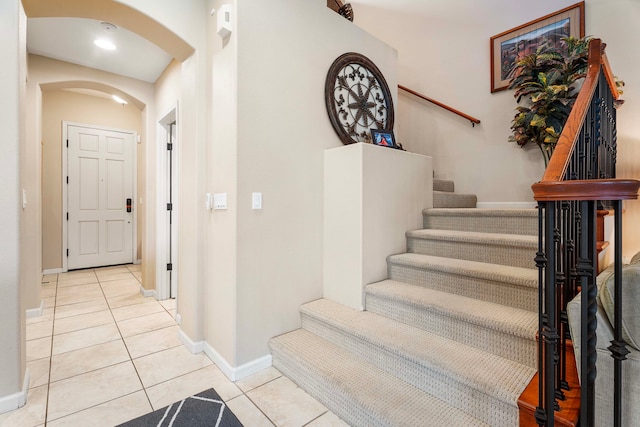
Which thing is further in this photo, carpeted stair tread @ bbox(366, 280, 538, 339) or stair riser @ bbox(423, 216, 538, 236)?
stair riser @ bbox(423, 216, 538, 236)

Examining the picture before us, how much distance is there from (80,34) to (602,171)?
4.49 meters

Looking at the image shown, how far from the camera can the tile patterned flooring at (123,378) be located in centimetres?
170

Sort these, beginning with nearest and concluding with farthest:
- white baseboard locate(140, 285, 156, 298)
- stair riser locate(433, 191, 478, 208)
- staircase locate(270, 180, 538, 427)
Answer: staircase locate(270, 180, 538, 427), stair riser locate(433, 191, 478, 208), white baseboard locate(140, 285, 156, 298)

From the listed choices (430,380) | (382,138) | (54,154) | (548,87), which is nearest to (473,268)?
(430,380)

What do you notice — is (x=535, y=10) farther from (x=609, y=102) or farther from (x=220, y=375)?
(x=220, y=375)

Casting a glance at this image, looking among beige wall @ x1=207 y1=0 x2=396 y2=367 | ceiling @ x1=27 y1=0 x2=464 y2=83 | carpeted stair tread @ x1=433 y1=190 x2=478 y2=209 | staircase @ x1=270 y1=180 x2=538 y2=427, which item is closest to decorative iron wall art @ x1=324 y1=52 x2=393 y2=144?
beige wall @ x1=207 y1=0 x2=396 y2=367

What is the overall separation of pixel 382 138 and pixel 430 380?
1.91m

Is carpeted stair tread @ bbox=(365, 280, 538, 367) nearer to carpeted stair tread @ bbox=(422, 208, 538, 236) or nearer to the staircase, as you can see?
the staircase

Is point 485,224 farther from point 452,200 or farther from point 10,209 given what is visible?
point 10,209

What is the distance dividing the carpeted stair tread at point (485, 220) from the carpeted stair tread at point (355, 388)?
143cm

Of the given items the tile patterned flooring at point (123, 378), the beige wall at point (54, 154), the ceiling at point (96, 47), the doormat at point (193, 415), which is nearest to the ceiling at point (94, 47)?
the ceiling at point (96, 47)

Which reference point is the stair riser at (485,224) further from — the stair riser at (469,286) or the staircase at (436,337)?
the stair riser at (469,286)

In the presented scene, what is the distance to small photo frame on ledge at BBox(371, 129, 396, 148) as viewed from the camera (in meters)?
2.69

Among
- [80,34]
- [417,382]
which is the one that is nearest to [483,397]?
[417,382]
